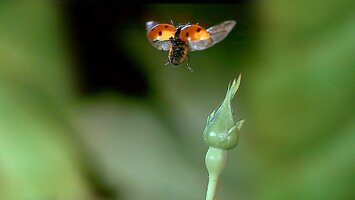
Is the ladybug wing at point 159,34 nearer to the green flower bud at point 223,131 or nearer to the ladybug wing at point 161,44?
the ladybug wing at point 161,44

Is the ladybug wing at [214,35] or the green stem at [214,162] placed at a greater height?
the ladybug wing at [214,35]

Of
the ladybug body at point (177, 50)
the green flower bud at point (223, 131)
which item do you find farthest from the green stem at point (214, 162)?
the ladybug body at point (177, 50)

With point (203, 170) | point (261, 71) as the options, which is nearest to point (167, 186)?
point (203, 170)

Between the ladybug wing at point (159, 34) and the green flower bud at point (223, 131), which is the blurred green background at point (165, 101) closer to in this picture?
the ladybug wing at point (159, 34)

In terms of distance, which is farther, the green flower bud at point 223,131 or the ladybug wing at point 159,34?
the ladybug wing at point 159,34

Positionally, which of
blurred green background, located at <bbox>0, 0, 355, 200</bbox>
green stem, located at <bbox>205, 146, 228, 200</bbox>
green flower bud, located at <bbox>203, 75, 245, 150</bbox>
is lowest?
green stem, located at <bbox>205, 146, 228, 200</bbox>

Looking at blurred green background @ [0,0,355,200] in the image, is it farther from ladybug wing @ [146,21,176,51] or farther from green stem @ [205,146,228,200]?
green stem @ [205,146,228,200]

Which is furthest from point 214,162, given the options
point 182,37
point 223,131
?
point 182,37

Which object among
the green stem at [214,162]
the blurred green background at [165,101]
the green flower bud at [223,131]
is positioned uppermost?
the blurred green background at [165,101]

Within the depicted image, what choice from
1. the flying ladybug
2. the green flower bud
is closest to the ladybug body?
the flying ladybug

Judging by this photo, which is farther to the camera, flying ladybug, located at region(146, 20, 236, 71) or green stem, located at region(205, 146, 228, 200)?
flying ladybug, located at region(146, 20, 236, 71)
